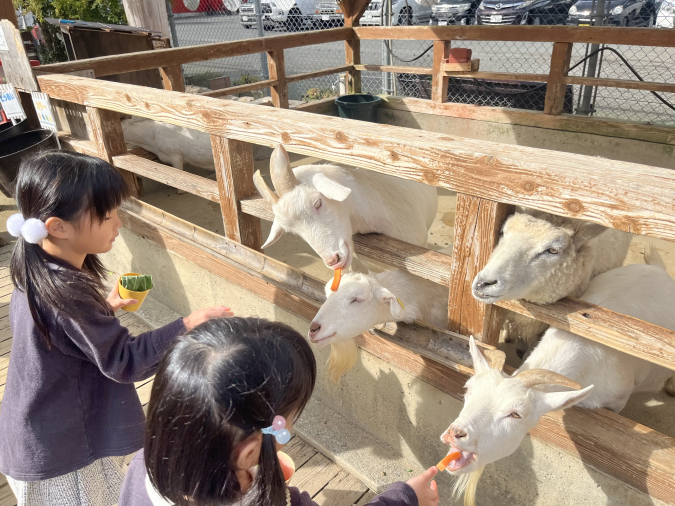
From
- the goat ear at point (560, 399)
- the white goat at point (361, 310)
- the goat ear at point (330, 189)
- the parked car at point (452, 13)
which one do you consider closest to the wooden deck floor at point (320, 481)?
the white goat at point (361, 310)

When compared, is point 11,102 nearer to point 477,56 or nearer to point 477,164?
point 477,164

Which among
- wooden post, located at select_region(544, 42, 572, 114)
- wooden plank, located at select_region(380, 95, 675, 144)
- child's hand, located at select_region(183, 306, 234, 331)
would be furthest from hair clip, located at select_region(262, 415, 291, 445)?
wooden post, located at select_region(544, 42, 572, 114)

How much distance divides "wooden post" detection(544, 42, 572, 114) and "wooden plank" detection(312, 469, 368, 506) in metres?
4.24

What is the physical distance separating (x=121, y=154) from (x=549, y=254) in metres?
2.95

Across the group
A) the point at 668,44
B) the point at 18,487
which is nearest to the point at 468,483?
the point at 18,487

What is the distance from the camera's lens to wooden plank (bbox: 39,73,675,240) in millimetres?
1347

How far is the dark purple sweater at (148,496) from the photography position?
125 cm

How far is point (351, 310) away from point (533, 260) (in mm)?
707

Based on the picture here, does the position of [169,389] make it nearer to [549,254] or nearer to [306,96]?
[549,254]

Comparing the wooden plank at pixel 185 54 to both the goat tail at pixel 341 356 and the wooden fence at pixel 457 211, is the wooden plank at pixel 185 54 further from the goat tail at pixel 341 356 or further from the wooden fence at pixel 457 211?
the goat tail at pixel 341 356

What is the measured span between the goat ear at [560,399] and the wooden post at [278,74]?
4.94 m

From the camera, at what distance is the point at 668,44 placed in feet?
14.6

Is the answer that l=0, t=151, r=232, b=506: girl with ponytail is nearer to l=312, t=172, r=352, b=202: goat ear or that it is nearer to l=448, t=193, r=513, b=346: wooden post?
l=312, t=172, r=352, b=202: goat ear

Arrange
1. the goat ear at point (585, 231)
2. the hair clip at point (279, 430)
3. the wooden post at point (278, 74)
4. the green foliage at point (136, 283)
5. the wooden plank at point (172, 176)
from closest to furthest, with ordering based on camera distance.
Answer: the hair clip at point (279, 430), the goat ear at point (585, 231), the green foliage at point (136, 283), the wooden plank at point (172, 176), the wooden post at point (278, 74)
